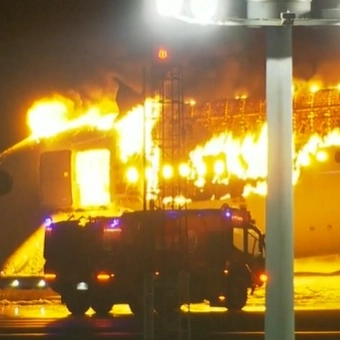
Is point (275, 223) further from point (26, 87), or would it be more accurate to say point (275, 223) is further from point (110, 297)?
point (26, 87)

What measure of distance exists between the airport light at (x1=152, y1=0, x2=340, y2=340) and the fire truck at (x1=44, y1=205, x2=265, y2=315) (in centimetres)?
1632

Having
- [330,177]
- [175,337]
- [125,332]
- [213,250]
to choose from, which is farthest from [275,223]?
[330,177]

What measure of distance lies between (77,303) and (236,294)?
11.2 feet

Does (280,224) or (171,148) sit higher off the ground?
(171,148)

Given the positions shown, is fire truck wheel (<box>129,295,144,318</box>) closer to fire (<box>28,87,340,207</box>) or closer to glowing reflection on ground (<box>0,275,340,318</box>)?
glowing reflection on ground (<box>0,275,340,318</box>)

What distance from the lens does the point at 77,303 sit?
2322 centimetres

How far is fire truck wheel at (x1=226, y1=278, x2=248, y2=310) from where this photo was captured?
22.5 metres

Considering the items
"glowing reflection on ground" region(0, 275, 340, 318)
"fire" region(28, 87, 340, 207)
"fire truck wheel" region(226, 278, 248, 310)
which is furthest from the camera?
"fire" region(28, 87, 340, 207)

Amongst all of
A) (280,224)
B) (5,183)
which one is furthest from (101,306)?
(280,224)

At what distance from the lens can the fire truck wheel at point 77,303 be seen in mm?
23156

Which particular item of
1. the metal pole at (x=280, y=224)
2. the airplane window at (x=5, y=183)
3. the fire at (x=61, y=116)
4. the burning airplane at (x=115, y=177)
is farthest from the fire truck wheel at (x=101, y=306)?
the metal pole at (x=280, y=224)

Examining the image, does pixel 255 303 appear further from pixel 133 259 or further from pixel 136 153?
pixel 136 153

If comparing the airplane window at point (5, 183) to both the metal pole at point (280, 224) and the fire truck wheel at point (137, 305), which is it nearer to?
the fire truck wheel at point (137, 305)

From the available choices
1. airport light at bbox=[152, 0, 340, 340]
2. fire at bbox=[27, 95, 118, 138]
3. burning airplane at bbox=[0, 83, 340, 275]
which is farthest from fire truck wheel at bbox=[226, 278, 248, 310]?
airport light at bbox=[152, 0, 340, 340]
